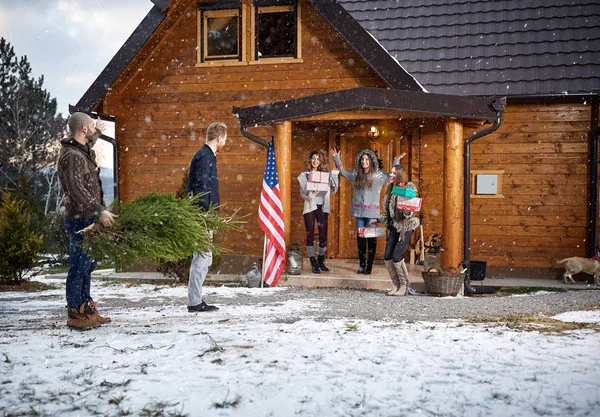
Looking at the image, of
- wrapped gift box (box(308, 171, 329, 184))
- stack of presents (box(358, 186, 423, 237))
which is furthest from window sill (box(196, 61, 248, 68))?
stack of presents (box(358, 186, 423, 237))

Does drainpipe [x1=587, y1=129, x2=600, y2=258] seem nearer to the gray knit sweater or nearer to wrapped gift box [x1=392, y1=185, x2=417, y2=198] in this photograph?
the gray knit sweater

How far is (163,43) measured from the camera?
12.5 metres

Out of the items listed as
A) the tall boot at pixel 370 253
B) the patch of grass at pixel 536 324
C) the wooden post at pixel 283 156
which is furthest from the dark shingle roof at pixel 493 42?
the patch of grass at pixel 536 324

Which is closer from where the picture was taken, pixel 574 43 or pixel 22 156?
pixel 574 43

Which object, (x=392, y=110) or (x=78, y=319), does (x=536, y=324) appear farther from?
(x=78, y=319)

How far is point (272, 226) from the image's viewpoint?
9367mm

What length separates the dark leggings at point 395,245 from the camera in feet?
27.9

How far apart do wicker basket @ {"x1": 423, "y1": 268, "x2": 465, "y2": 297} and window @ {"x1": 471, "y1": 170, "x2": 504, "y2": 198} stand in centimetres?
269

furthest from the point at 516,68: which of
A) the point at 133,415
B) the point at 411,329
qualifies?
the point at 133,415

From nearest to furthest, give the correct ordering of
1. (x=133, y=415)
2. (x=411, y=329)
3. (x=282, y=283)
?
1. (x=133, y=415)
2. (x=411, y=329)
3. (x=282, y=283)

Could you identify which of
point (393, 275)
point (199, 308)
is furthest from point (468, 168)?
point (199, 308)

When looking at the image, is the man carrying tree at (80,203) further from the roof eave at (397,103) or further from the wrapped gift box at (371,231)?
the wrapped gift box at (371,231)

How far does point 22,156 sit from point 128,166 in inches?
623

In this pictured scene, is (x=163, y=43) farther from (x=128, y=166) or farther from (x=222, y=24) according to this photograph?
(x=128, y=166)
